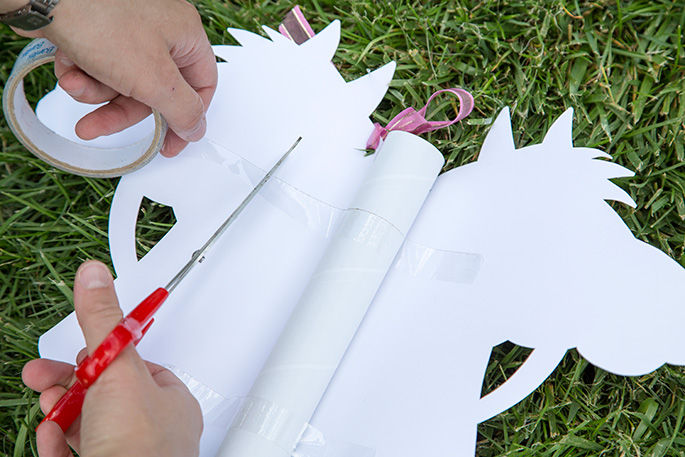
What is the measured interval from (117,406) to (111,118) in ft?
1.79

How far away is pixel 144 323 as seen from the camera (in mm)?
875

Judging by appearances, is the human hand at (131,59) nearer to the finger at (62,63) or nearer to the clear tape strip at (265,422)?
the finger at (62,63)

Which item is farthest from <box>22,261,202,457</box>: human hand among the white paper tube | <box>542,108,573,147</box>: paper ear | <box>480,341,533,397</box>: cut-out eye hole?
<box>542,108,573,147</box>: paper ear

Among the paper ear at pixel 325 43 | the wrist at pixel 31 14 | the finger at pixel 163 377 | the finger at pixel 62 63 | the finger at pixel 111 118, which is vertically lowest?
the finger at pixel 163 377

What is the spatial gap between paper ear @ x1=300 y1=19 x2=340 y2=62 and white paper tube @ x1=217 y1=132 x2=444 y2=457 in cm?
27

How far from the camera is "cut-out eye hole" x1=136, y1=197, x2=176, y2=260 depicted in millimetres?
1219

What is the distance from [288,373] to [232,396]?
129 millimetres

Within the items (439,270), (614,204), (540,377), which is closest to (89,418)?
(439,270)

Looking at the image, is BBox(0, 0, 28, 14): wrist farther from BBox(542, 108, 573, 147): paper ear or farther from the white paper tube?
BBox(542, 108, 573, 147): paper ear

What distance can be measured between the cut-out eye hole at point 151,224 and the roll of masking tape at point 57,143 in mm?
132

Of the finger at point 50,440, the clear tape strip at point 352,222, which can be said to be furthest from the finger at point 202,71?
the finger at point 50,440

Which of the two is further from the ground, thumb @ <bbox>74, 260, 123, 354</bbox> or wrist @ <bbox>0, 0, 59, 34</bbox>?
wrist @ <bbox>0, 0, 59, 34</bbox>

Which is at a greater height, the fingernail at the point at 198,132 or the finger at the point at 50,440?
the fingernail at the point at 198,132

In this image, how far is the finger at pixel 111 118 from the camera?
3.46 ft
